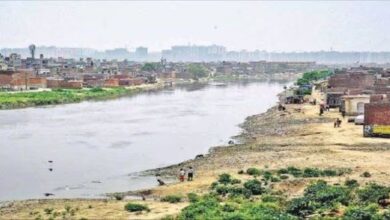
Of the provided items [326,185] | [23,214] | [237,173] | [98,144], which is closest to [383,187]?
[326,185]

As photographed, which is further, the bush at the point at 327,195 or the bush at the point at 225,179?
the bush at the point at 225,179

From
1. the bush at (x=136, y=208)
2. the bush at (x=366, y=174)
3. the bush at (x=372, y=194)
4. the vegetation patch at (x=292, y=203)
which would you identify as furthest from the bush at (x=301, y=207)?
the bush at (x=366, y=174)

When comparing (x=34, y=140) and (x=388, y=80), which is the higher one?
(x=388, y=80)

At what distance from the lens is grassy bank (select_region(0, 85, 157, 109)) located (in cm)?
6600

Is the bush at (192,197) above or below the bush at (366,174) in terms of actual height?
below

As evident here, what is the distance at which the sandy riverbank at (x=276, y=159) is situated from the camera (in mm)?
20188

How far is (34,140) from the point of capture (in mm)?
41312

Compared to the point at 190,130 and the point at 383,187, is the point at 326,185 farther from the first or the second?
the point at 190,130

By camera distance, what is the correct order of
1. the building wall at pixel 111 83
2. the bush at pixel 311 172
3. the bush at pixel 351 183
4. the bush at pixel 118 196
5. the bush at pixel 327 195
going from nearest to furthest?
the bush at pixel 327 195 < the bush at pixel 351 183 < the bush at pixel 118 196 < the bush at pixel 311 172 < the building wall at pixel 111 83

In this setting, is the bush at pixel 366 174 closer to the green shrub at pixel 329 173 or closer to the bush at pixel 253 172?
the green shrub at pixel 329 173

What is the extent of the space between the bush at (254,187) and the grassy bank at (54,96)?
45.8m

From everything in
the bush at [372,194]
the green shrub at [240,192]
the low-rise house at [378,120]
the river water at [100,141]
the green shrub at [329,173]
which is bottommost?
the river water at [100,141]

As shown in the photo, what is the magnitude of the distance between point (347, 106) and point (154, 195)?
27.0 m

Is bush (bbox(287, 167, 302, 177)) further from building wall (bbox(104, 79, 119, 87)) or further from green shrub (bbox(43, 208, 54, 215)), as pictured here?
building wall (bbox(104, 79, 119, 87))
